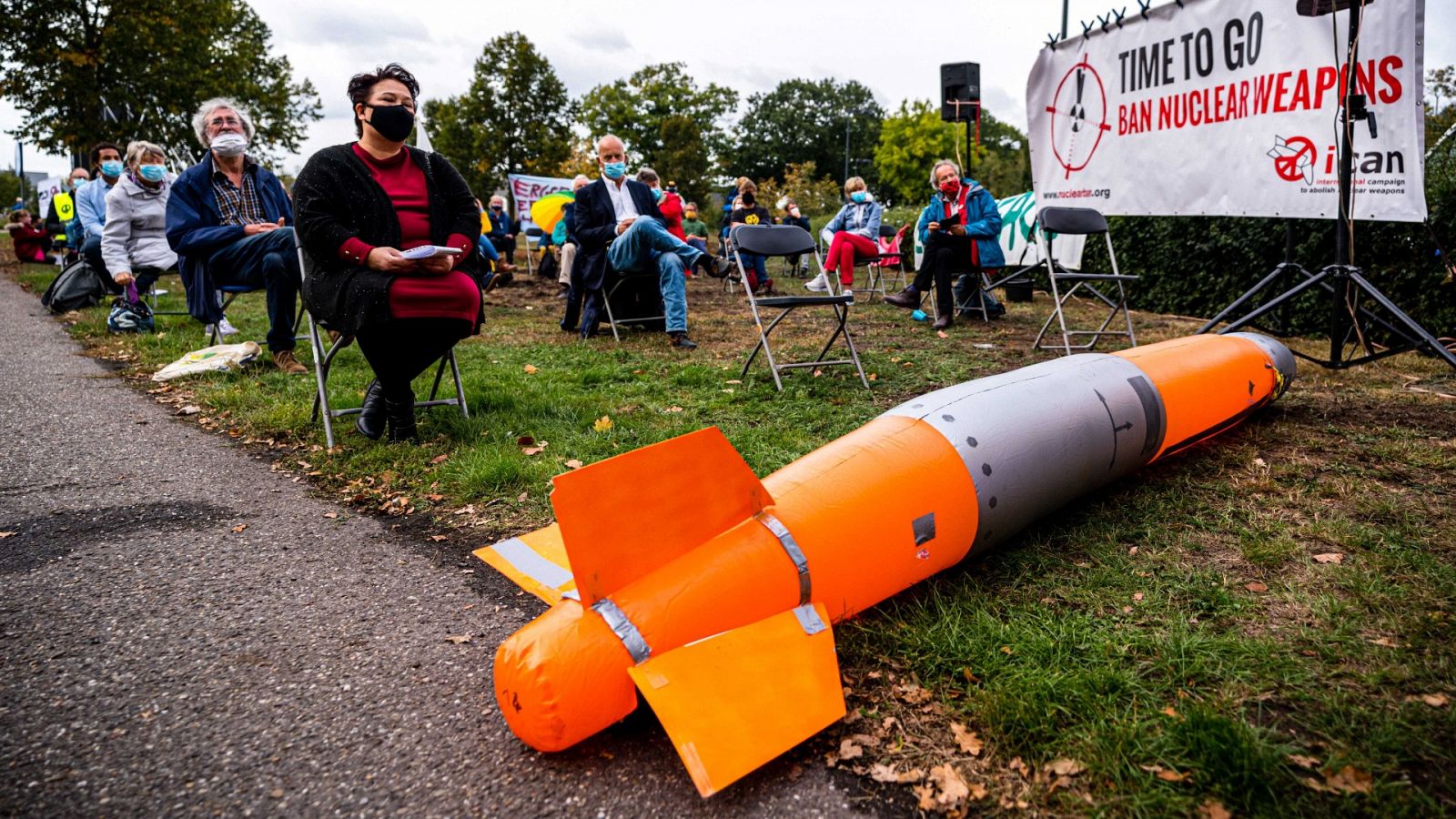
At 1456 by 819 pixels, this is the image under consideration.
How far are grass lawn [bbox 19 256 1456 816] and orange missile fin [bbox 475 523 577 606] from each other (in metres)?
0.25

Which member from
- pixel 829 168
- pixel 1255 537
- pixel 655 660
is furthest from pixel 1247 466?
pixel 829 168

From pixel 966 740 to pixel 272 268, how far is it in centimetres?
535

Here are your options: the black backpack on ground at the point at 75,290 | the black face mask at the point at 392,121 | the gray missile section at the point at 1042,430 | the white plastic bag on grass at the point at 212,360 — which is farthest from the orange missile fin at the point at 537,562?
the black backpack on ground at the point at 75,290

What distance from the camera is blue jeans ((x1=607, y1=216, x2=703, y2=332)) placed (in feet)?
22.3

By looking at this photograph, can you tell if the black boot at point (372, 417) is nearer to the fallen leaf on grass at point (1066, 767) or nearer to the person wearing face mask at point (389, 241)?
the person wearing face mask at point (389, 241)

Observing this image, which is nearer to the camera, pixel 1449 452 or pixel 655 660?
pixel 655 660

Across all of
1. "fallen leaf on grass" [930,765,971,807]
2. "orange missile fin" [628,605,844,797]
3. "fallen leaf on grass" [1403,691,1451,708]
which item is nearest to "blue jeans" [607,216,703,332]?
"orange missile fin" [628,605,844,797]

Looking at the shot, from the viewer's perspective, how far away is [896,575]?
2141 millimetres

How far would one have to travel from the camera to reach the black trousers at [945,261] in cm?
758

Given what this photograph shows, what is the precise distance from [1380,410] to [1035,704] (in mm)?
3548

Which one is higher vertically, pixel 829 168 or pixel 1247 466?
pixel 829 168

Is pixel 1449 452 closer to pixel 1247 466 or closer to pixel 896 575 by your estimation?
pixel 1247 466

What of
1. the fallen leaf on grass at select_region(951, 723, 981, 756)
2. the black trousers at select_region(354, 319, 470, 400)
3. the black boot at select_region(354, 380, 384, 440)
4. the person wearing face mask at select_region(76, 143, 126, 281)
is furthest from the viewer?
the person wearing face mask at select_region(76, 143, 126, 281)

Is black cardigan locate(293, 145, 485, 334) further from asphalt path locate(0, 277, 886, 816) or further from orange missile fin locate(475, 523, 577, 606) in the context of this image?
orange missile fin locate(475, 523, 577, 606)
